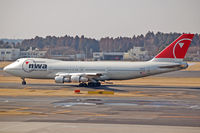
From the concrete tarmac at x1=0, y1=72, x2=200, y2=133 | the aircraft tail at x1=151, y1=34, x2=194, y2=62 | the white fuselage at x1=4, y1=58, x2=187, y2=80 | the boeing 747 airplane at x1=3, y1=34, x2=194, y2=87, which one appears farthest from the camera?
the white fuselage at x1=4, y1=58, x2=187, y2=80

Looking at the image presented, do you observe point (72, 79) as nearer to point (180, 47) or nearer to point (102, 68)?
point (102, 68)

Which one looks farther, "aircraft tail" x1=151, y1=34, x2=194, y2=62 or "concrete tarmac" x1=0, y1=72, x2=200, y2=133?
"aircraft tail" x1=151, y1=34, x2=194, y2=62

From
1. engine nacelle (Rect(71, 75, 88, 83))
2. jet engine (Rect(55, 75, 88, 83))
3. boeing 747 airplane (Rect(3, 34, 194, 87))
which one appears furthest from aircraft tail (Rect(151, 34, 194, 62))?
jet engine (Rect(55, 75, 88, 83))

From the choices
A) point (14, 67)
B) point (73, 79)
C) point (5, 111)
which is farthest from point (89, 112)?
point (14, 67)

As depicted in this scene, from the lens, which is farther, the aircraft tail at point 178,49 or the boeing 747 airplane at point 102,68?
the boeing 747 airplane at point 102,68

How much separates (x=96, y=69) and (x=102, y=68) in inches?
41.4

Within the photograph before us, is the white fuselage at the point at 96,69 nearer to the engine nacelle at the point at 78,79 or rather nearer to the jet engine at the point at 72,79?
the jet engine at the point at 72,79

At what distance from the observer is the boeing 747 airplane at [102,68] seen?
207 ft

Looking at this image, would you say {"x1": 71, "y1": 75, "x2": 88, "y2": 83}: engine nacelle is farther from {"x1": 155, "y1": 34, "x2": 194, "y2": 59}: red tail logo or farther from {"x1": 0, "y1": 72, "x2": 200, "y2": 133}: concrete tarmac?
{"x1": 0, "y1": 72, "x2": 200, "y2": 133}: concrete tarmac

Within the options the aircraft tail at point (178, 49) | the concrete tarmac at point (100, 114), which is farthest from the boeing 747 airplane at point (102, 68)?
the concrete tarmac at point (100, 114)

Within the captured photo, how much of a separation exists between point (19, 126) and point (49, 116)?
5.26m

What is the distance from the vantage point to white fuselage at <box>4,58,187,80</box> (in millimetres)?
64062

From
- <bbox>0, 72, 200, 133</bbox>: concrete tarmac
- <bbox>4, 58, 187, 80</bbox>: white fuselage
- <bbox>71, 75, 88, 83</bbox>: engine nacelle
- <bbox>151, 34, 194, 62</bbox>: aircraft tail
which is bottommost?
<bbox>0, 72, 200, 133</bbox>: concrete tarmac

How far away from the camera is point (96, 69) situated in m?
66.1
